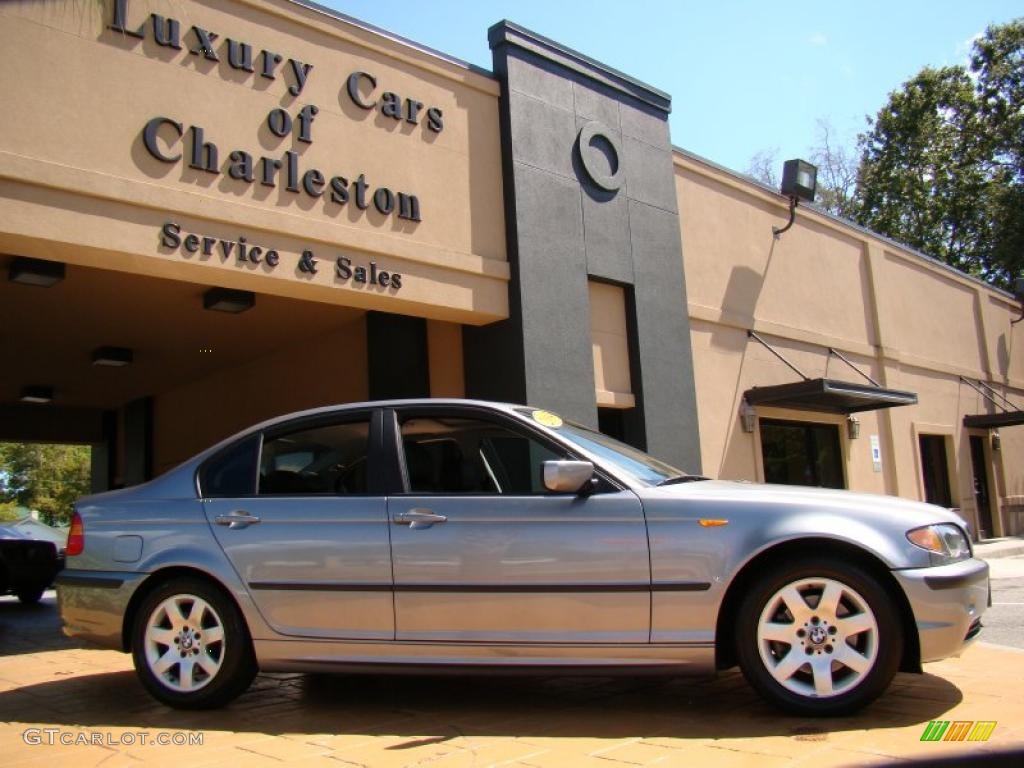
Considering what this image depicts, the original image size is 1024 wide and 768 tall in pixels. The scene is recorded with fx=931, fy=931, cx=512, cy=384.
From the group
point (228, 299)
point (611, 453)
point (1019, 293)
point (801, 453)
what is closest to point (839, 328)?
point (801, 453)

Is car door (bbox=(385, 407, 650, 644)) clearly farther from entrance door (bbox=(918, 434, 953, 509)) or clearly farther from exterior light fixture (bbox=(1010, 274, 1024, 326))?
exterior light fixture (bbox=(1010, 274, 1024, 326))

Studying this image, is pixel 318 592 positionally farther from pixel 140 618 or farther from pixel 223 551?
pixel 140 618

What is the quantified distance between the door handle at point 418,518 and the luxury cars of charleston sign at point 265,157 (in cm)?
395

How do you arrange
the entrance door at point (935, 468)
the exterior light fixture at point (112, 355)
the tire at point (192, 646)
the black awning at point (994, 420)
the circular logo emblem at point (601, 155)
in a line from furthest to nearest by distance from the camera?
the black awning at point (994, 420) < the entrance door at point (935, 468) < the exterior light fixture at point (112, 355) < the circular logo emblem at point (601, 155) < the tire at point (192, 646)

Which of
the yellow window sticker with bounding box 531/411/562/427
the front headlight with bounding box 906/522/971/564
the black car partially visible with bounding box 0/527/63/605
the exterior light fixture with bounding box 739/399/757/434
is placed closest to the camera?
the front headlight with bounding box 906/522/971/564

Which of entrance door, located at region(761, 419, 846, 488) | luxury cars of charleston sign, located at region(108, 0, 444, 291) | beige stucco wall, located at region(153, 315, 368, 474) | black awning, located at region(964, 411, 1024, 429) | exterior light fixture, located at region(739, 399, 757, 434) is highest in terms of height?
luxury cars of charleston sign, located at region(108, 0, 444, 291)

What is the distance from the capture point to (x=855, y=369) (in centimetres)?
1498

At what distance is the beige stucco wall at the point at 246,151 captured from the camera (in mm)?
6848

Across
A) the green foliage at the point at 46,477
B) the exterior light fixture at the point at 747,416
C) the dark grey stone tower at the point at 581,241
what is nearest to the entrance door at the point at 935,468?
the exterior light fixture at the point at 747,416

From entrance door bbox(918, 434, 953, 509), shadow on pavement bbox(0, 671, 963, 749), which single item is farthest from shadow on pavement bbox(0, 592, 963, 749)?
entrance door bbox(918, 434, 953, 509)

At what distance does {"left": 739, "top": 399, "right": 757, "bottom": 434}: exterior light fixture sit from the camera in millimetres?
12750

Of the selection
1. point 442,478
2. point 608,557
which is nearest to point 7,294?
point 442,478

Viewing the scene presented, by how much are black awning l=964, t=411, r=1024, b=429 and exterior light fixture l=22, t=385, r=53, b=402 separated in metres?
16.7

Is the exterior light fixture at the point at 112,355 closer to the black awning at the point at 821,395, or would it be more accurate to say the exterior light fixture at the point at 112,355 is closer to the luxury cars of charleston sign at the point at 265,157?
the luxury cars of charleston sign at the point at 265,157
